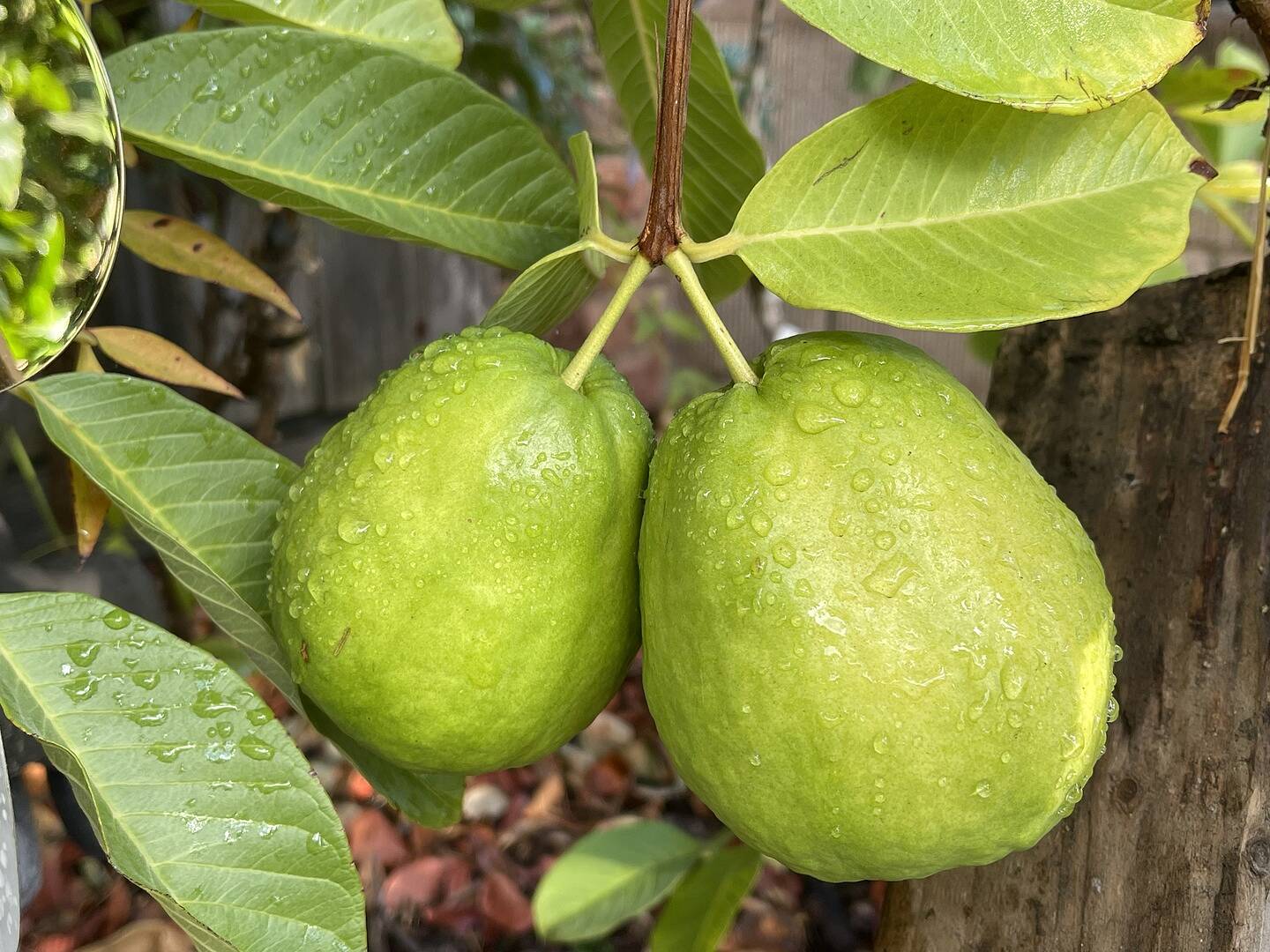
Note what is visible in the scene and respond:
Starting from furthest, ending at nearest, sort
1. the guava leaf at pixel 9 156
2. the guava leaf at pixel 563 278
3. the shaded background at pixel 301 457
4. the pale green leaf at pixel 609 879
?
the shaded background at pixel 301 457 → the pale green leaf at pixel 609 879 → the guava leaf at pixel 563 278 → the guava leaf at pixel 9 156

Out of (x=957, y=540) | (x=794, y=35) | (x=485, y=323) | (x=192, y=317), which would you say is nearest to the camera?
(x=957, y=540)

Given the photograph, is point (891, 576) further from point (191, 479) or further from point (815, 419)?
point (191, 479)

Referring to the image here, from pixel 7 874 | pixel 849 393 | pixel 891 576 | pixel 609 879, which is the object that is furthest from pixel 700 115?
pixel 609 879

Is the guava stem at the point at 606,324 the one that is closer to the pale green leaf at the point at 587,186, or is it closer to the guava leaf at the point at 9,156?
the pale green leaf at the point at 587,186

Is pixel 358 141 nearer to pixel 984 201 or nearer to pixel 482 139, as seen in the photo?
pixel 482 139

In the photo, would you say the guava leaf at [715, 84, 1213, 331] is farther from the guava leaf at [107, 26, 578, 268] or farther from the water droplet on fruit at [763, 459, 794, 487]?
the guava leaf at [107, 26, 578, 268]

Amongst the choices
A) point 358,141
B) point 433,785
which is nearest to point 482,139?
point 358,141

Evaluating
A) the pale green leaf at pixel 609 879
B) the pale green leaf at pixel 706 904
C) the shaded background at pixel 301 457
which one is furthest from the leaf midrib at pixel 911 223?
the pale green leaf at pixel 609 879
